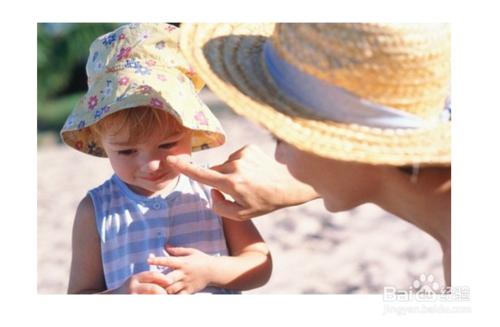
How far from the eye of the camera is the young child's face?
300cm

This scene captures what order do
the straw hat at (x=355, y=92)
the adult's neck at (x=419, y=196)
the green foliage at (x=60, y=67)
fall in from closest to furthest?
1. the straw hat at (x=355, y=92)
2. the adult's neck at (x=419, y=196)
3. the green foliage at (x=60, y=67)

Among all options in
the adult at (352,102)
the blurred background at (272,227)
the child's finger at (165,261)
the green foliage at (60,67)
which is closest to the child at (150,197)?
the child's finger at (165,261)

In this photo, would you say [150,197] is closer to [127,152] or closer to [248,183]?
[127,152]

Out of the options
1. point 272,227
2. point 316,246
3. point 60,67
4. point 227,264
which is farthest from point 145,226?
point 60,67

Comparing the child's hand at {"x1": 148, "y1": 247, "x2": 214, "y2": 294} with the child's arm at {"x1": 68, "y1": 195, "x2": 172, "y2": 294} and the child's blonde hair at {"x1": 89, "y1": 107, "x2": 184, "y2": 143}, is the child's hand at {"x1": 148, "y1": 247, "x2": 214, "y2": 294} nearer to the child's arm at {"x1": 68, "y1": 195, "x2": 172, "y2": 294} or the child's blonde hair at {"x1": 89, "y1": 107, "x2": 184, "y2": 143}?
the child's arm at {"x1": 68, "y1": 195, "x2": 172, "y2": 294}

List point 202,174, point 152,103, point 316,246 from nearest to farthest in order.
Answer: point 202,174
point 152,103
point 316,246

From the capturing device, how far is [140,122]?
300cm

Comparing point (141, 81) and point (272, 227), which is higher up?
point (141, 81)

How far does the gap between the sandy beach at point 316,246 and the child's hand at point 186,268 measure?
1.34 m

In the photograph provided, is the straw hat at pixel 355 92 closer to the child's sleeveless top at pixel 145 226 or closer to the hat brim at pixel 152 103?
the hat brim at pixel 152 103

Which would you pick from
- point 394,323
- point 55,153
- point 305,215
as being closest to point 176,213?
point 394,323

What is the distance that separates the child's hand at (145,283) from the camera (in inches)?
119

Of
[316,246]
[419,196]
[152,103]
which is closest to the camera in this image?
[419,196]

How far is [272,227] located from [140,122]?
7.62 feet
